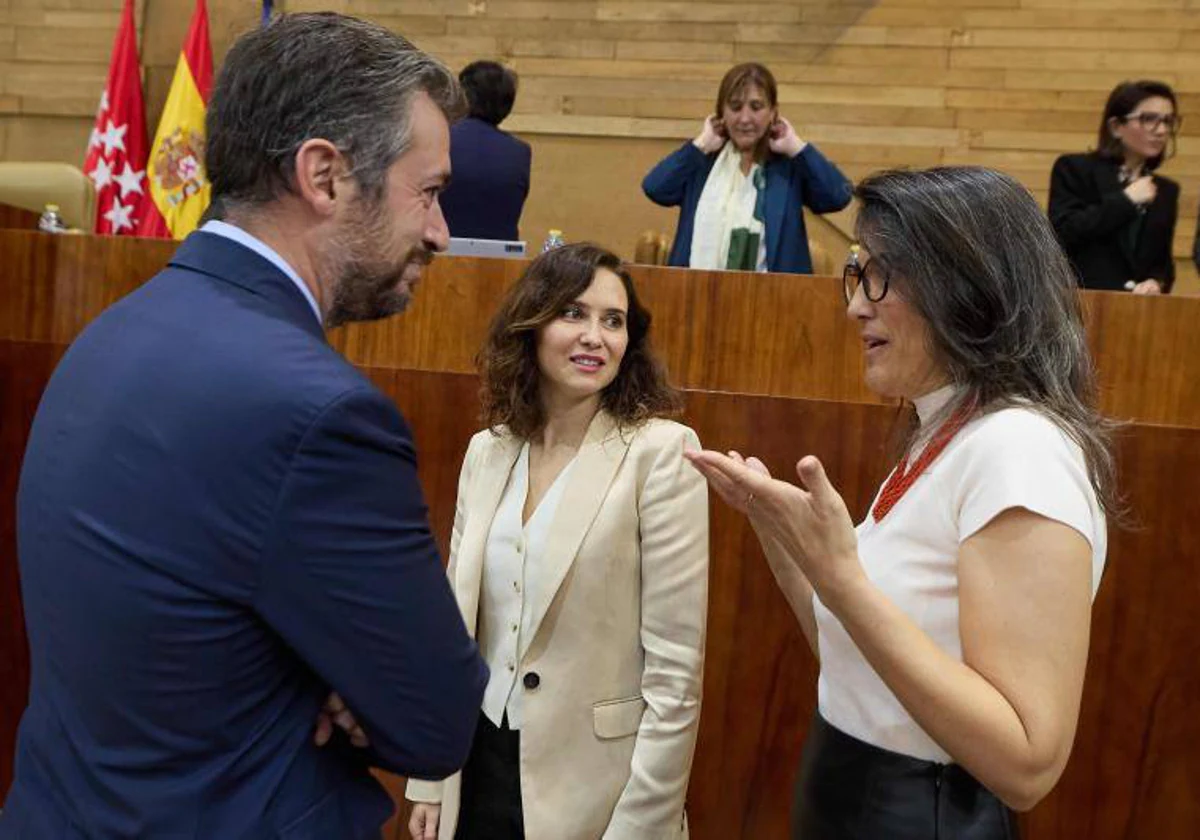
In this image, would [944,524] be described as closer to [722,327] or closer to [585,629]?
[585,629]

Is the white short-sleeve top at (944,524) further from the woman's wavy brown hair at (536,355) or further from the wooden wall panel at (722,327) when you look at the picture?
the wooden wall panel at (722,327)

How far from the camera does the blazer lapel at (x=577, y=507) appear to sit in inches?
81.8

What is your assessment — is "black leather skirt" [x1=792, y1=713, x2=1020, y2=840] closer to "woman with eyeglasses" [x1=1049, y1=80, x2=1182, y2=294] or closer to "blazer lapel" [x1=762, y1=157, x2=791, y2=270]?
"blazer lapel" [x1=762, y1=157, x2=791, y2=270]

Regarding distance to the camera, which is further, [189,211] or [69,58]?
[69,58]

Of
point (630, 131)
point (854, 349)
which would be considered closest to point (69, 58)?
point (630, 131)

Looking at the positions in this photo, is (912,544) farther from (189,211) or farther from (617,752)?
(189,211)

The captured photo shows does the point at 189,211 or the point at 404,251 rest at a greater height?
the point at 189,211

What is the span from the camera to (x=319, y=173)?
1.15 m

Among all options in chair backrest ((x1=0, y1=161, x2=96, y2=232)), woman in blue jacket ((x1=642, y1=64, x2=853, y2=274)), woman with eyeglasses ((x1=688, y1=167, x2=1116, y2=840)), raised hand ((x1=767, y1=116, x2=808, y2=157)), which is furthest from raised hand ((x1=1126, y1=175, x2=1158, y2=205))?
chair backrest ((x1=0, y1=161, x2=96, y2=232))

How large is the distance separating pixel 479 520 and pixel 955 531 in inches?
41.7

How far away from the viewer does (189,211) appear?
4.75 m

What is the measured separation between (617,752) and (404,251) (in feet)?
3.75

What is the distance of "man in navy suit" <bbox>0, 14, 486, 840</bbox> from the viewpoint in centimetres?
100

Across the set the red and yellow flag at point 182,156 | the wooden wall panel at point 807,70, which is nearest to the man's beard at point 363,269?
the red and yellow flag at point 182,156
